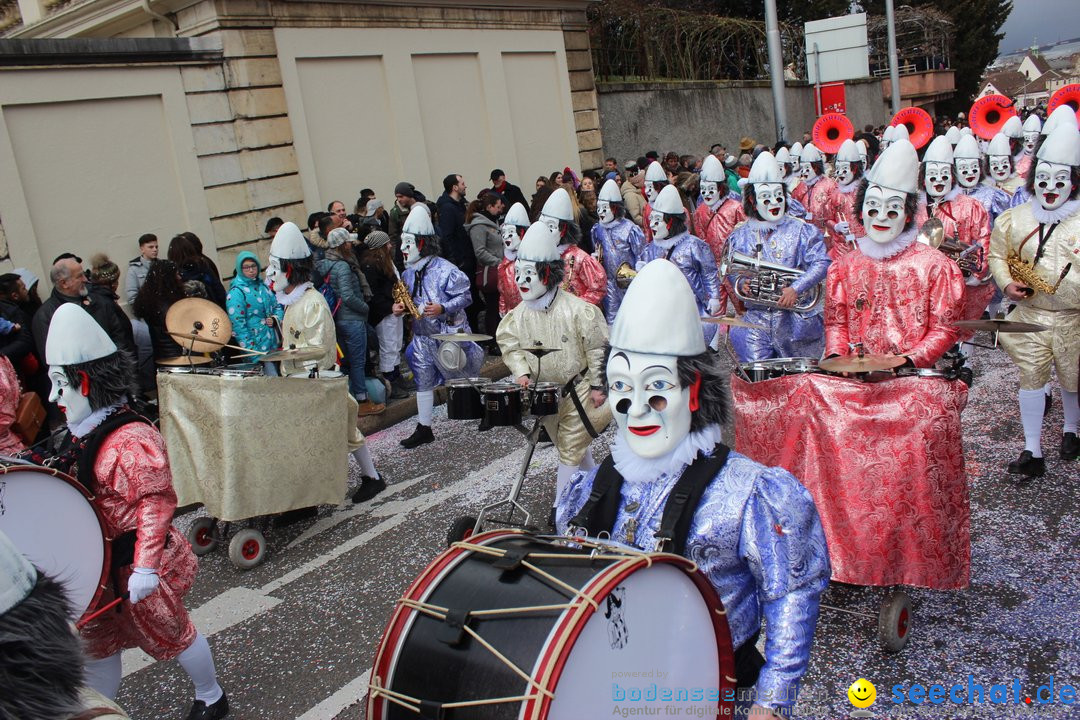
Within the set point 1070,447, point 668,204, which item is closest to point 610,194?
point 668,204

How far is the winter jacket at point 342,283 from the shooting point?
8414 mm

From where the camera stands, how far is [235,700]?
4.36 m

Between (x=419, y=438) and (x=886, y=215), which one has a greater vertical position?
(x=886, y=215)

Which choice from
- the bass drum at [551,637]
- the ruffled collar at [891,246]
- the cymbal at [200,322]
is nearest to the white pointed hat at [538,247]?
the ruffled collar at [891,246]

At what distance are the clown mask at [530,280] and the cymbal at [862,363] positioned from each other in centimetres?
205

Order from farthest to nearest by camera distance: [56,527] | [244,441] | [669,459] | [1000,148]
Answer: [1000,148], [244,441], [56,527], [669,459]

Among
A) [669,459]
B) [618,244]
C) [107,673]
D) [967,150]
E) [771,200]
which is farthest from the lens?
[618,244]

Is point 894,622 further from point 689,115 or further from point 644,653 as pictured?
point 689,115

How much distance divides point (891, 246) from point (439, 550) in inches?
122

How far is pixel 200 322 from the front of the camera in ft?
21.5

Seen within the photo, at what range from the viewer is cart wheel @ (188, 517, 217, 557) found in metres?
6.08

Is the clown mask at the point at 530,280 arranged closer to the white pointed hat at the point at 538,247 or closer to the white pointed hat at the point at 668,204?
the white pointed hat at the point at 538,247

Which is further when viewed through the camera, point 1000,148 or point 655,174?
point 655,174

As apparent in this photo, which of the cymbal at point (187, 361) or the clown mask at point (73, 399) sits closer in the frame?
the clown mask at point (73, 399)
